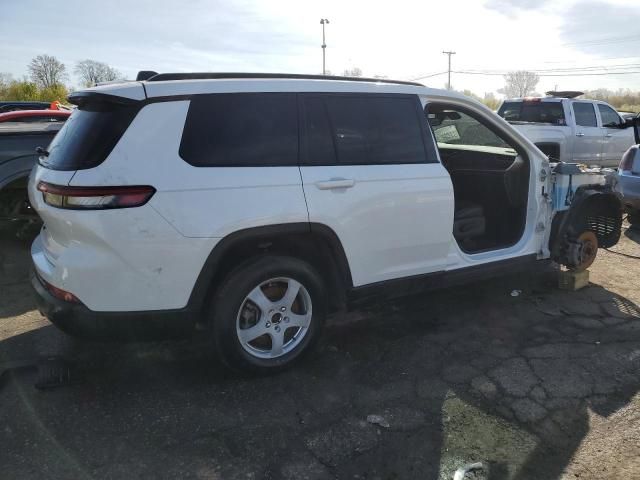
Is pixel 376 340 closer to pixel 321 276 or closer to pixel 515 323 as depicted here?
pixel 321 276

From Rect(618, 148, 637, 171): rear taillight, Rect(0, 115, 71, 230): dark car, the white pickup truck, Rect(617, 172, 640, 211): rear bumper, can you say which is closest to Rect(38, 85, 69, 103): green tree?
the white pickup truck

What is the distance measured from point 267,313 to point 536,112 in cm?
951

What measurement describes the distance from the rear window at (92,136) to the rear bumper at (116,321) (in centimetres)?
78

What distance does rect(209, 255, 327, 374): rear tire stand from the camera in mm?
3041

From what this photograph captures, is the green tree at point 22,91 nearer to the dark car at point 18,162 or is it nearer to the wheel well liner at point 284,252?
the dark car at point 18,162

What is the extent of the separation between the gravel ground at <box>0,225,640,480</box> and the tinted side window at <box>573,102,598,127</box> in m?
7.52

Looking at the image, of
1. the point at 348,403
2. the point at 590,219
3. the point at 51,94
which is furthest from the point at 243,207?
the point at 51,94

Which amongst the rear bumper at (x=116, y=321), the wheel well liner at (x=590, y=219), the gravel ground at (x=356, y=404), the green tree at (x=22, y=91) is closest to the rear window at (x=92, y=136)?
the rear bumper at (x=116, y=321)

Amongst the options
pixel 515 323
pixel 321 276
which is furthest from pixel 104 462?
pixel 515 323

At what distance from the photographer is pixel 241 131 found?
3041 mm

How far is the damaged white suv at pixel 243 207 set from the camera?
2.73 meters

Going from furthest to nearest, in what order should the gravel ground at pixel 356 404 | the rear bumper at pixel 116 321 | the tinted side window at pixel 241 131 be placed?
the tinted side window at pixel 241 131 → the rear bumper at pixel 116 321 → the gravel ground at pixel 356 404

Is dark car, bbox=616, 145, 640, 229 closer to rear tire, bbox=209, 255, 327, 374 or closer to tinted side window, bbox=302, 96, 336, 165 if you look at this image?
tinted side window, bbox=302, 96, 336, 165

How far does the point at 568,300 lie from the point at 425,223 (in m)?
1.98
